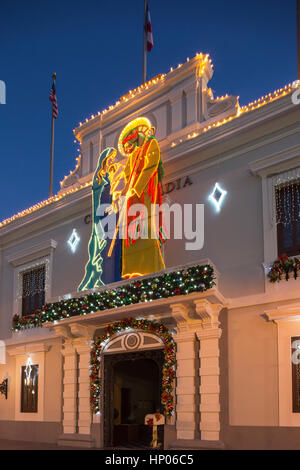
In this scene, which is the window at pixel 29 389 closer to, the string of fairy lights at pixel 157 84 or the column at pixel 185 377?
the string of fairy lights at pixel 157 84

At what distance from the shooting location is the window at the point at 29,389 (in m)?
17.7

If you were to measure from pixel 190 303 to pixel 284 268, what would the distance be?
235cm

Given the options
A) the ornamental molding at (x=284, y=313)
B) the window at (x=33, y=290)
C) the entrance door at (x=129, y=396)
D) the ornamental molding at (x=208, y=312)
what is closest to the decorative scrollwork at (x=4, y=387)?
the window at (x=33, y=290)

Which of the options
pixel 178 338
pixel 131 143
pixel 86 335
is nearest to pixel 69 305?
pixel 86 335

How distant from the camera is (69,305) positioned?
1531 centimetres

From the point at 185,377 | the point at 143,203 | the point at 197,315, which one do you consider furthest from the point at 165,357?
the point at 143,203

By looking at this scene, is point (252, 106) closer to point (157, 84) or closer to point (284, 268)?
point (157, 84)

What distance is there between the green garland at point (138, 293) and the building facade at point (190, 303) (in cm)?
4

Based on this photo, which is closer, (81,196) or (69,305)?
(69,305)

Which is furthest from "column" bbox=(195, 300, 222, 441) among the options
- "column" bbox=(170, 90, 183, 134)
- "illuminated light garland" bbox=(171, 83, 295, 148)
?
"column" bbox=(170, 90, 183, 134)

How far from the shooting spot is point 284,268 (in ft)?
39.9

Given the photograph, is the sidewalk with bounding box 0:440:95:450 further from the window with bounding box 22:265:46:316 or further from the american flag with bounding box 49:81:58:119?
the american flag with bounding box 49:81:58:119
